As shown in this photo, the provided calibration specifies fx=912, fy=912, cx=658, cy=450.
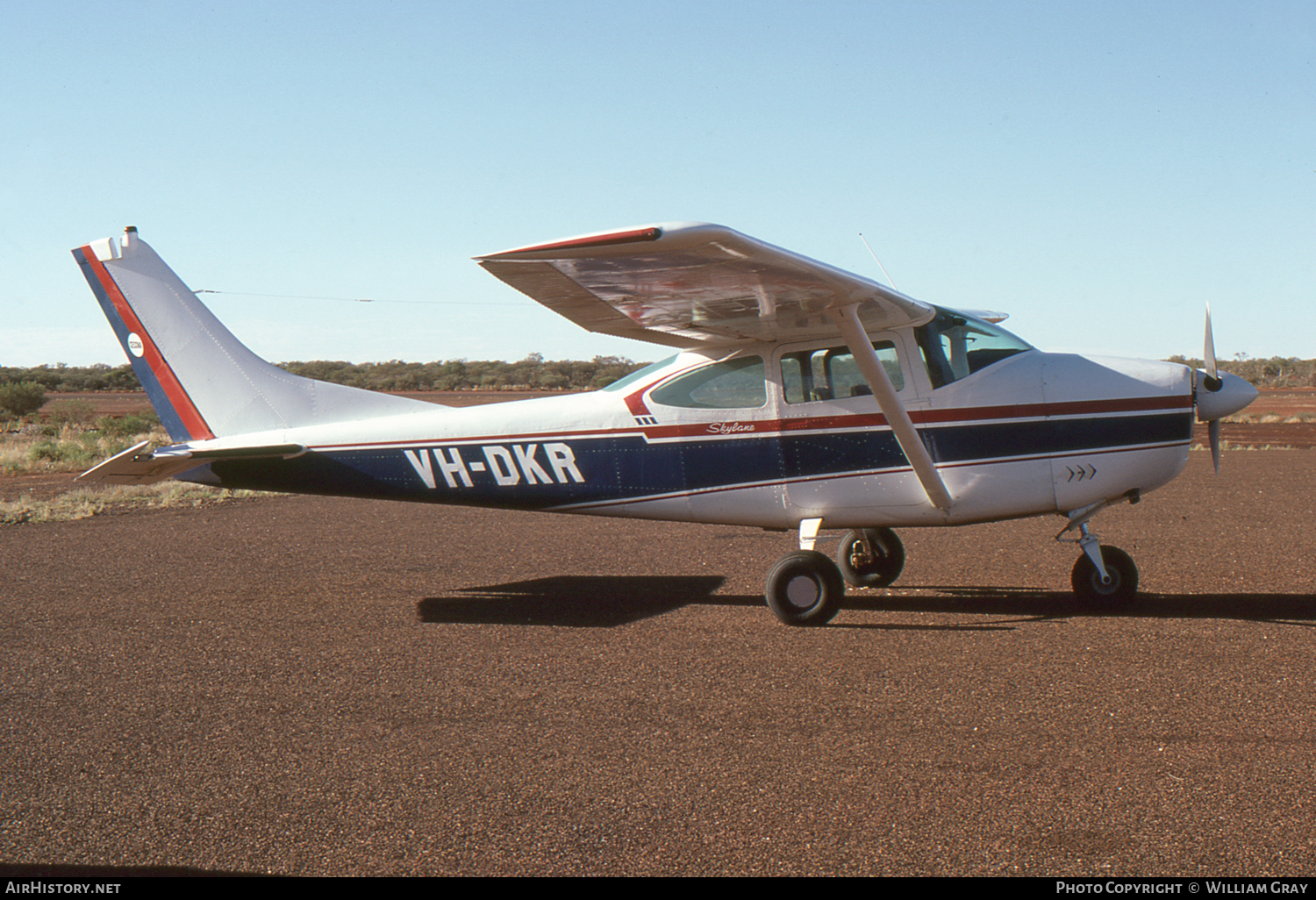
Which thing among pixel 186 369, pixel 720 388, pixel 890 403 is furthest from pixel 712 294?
pixel 186 369

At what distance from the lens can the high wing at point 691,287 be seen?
4.75 metres

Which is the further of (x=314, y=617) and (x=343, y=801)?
(x=314, y=617)

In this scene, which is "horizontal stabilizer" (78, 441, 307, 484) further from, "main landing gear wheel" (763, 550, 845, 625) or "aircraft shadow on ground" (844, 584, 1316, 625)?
"aircraft shadow on ground" (844, 584, 1316, 625)

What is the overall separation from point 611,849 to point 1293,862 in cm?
231

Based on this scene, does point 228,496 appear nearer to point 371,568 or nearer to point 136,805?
point 371,568

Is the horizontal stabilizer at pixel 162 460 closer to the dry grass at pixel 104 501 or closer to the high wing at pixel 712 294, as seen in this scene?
the high wing at pixel 712 294

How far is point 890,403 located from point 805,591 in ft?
4.99

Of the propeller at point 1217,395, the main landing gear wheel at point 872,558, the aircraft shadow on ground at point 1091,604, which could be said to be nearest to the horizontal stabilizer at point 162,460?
the main landing gear wheel at point 872,558

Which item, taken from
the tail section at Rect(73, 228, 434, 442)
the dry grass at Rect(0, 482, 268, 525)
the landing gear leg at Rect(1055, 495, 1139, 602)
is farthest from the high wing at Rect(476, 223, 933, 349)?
the dry grass at Rect(0, 482, 268, 525)

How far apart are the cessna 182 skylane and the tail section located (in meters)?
0.02

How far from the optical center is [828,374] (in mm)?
7160

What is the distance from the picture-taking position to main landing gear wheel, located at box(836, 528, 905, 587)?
812 centimetres
